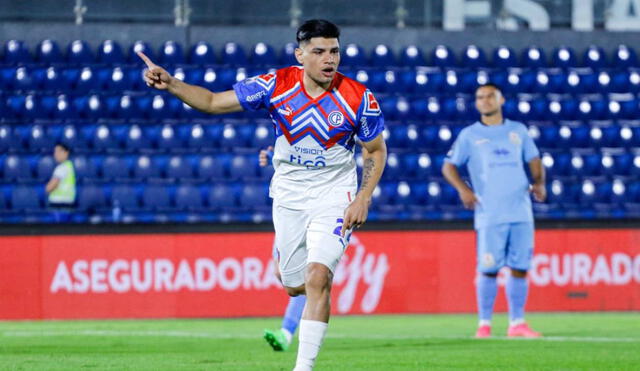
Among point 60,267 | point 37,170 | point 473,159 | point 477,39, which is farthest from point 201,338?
point 477,39

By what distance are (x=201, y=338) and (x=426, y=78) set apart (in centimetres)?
910

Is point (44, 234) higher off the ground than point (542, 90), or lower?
lower

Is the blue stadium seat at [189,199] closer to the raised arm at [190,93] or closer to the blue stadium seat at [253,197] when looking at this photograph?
the blue stadium seat at [253,197]

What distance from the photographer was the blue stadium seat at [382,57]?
19.0 m

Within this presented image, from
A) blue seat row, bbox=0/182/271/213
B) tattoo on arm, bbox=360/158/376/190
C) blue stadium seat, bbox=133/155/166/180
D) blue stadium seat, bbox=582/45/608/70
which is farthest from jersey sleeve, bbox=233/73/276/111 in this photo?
blue stadium seat, bbox=582/45/608/70

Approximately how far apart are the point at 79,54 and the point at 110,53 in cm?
46

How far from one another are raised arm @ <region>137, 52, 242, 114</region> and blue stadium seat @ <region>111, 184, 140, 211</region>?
1025 cm

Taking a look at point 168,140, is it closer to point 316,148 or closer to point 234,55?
point 234,55

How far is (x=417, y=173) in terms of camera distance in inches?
684

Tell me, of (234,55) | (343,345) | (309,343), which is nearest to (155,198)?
(234,55)

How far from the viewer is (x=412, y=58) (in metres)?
19.1

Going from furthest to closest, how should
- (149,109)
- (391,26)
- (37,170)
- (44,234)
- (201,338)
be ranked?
1. (391,26)
2. (149,109)
3. (37,170)
4. (44,234)
5. (201,338)

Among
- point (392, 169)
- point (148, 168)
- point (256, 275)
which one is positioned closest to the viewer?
point (256, 275)

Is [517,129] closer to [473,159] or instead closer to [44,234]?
[473,159]
